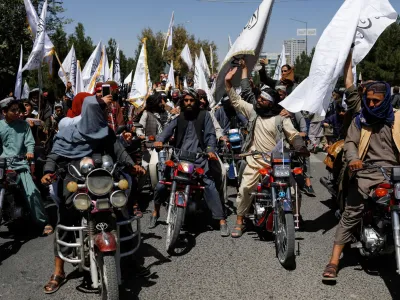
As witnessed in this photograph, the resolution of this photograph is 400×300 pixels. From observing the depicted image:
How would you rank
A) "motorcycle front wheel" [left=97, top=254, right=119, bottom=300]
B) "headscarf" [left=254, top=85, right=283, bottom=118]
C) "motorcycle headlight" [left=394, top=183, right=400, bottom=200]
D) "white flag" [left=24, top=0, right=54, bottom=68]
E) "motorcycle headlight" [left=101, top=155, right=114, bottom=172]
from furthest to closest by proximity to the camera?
"white flag" [left=24, top=0, right=54, bottom=68]
"headscarf" [left=254, top=85, right=283, bottom=118]
"motorcycle headlight" [left=101, top=155, right=114, bottom=172]
"motorcycle headlight" [left=394, top=183, right=400, bottom=200]
"motorcycle front wheel" [left=97, top=254, right=119, bottom=300]

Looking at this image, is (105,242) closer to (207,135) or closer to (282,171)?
(282,171)

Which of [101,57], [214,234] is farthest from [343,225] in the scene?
[101,57]

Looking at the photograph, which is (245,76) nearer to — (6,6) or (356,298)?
(356,298)

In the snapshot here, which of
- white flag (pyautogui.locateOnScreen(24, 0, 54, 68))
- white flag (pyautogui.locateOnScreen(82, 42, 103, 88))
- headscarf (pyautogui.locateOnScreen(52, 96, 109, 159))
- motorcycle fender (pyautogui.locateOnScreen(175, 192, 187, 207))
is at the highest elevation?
white flag (pyautogui.locateOnScreen(24, 0, 54, 68))

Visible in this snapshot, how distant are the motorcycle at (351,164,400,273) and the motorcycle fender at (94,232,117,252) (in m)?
2.27

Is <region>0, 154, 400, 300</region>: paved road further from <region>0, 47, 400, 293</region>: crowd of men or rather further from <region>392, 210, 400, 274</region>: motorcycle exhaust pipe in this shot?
<region>392, 210, 400, 274</region>: motorcycle exhaust pipe

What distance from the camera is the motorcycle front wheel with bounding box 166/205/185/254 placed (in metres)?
5.34

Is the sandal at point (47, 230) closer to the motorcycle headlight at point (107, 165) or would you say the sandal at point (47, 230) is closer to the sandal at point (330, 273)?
the motorcycle headlight at point (107, 165)

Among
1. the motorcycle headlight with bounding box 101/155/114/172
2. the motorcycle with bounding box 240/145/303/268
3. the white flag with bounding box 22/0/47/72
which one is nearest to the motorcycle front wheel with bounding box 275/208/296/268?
the motorcycle with bounding box 240/145/303/268

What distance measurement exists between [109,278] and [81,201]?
2.11 ft

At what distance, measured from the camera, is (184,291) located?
4465 millimetres

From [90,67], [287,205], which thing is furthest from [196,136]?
[90,67]

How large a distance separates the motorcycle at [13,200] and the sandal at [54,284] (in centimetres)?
171

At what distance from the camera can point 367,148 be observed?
4.59 meters
